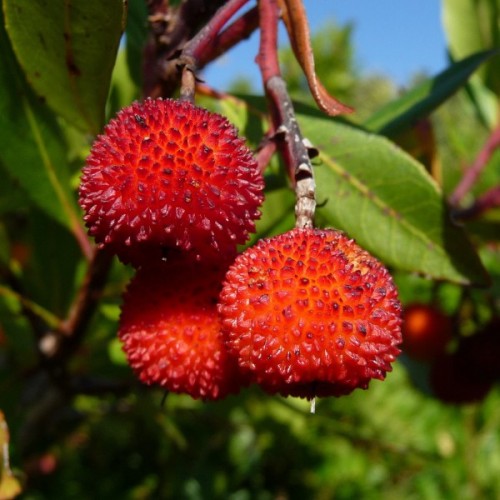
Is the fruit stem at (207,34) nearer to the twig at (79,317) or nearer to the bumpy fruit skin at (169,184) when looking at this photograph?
the bumpy fruit skin at (169,184)

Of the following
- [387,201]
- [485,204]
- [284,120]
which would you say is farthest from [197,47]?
[485,204]

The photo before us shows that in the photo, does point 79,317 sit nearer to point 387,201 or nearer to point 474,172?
point 387,201

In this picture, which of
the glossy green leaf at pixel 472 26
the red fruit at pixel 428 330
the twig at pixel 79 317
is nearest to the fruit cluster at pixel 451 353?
the red fruit at pixel 428 330

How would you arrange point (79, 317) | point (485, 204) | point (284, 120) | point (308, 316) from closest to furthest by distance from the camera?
point (308, 316) < point (284, 120) < point (79, 317) < point (485, 204)

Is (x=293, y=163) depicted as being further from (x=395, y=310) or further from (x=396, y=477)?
(x=396, y=477)

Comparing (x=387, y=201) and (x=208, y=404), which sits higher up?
(x=387, y=201)

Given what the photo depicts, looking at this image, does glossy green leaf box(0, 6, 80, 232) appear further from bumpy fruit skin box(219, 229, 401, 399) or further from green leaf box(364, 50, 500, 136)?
green leaf box(364, 50, 500, 136)
